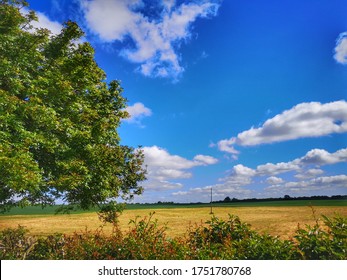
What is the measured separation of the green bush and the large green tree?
439 centimetres

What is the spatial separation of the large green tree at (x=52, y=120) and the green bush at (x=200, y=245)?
4.39 metres

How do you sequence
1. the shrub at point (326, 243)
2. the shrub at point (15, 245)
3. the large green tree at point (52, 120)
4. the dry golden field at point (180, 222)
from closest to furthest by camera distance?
1. the shrub at point (326, 243)
2. the shrub at point (15, 245)
3. the large green tree at point (52, 120)
4. the dry golden field at point (180, 222)

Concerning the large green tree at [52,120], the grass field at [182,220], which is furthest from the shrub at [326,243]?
the grass field at [182,220]

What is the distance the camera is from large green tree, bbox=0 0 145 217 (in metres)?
18.5

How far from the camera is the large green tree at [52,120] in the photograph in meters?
18.5

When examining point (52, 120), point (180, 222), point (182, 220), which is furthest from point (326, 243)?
point (182, 220)

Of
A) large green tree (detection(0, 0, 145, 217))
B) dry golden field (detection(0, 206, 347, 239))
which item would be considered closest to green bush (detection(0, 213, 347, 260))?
large green tree (detection(0, 0, 145, 217))

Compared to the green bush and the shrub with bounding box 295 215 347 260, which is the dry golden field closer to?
the green bush

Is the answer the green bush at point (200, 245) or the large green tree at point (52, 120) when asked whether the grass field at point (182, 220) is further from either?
the green bush at point (200, 245)

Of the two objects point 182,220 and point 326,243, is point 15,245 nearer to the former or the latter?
point 326,243

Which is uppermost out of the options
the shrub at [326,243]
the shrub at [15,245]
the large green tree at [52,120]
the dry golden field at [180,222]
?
the large green tree at [52,120]

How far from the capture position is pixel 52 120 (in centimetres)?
1956

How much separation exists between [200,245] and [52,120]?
39.1 feet
